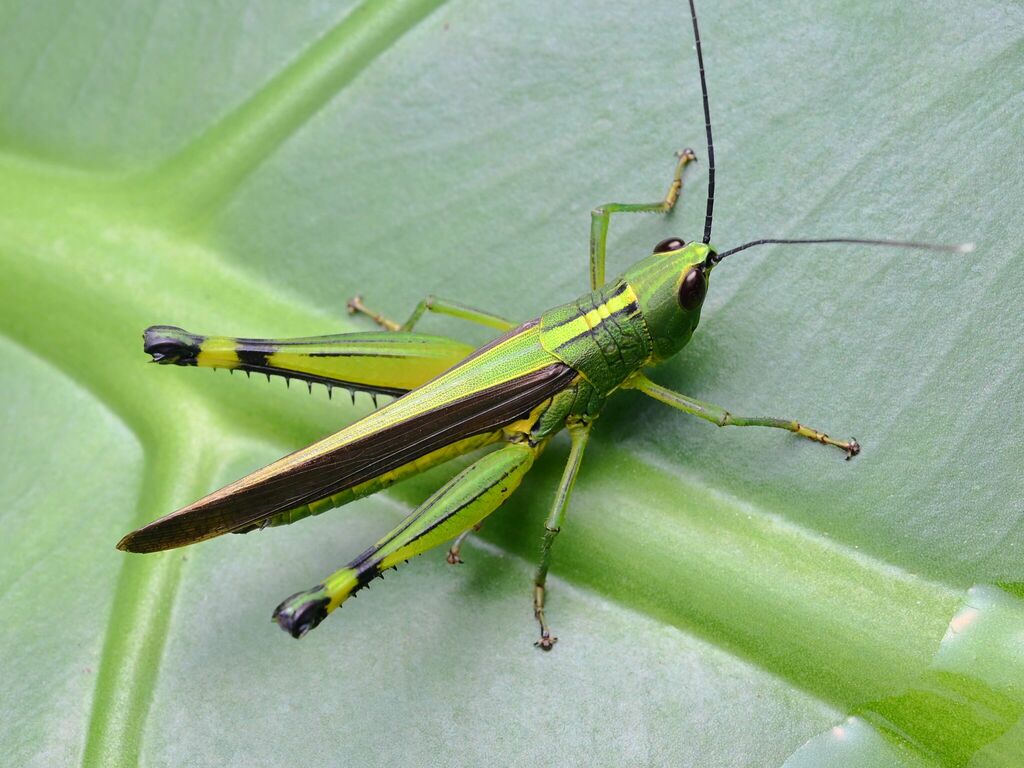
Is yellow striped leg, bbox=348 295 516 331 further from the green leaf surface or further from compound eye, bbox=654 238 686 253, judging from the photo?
compound eye, bbox=654 238 686 253

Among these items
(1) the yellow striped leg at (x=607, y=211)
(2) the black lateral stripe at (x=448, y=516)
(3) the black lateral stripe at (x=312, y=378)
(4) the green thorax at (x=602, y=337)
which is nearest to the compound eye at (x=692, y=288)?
(4) the green thorax at (x=602, y=337)

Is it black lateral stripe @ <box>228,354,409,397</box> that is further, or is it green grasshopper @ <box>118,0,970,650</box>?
black lateral stripe @ <box>228,354,409,397</box>

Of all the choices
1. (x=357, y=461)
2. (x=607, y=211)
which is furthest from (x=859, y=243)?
(x=357, y=461)

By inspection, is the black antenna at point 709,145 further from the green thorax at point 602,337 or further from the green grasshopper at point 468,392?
the green thorax at point 602,337

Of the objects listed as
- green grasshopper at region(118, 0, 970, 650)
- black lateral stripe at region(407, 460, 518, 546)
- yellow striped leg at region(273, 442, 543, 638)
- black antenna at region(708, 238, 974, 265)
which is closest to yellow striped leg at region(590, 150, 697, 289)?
green grasshopper at region(118, 0, 970, 650)

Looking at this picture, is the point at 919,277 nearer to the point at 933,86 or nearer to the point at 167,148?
the point at 933,86

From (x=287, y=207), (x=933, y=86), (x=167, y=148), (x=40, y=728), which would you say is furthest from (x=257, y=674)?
(x=933, y=86)

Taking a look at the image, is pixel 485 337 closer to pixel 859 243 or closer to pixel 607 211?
pixel 607 211
